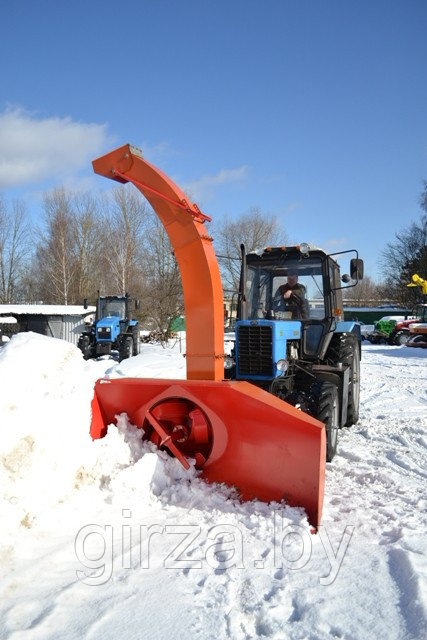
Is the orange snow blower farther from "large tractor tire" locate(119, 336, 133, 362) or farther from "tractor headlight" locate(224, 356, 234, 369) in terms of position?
"large tractor tire" locate(119, 336, 133, 362)

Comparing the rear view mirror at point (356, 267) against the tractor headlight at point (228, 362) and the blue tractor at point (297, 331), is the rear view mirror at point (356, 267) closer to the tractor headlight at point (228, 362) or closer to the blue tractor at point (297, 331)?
the blue tractor at point (297, 331)

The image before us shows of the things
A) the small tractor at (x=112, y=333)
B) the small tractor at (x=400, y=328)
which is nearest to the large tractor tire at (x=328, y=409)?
the small tractor at (x=112, y=333)

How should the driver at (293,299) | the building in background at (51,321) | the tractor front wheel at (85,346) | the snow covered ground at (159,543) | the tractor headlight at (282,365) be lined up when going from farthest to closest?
the building in background at (51,321) < the tractor front wheel at (85,346) < the driver at (293,299) < the tractor headlight at (282,365) < the snow covered ground at (159,543)

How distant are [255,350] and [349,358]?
1.32m

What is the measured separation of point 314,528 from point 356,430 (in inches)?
129

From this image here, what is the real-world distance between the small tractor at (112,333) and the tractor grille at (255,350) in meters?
11.4

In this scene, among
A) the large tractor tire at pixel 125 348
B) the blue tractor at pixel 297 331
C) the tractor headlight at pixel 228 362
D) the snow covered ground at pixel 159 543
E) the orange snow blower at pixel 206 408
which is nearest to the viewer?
the snow covered ground at pixel 159 543

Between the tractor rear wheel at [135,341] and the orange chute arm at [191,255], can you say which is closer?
the orange chute arm at [191,255]

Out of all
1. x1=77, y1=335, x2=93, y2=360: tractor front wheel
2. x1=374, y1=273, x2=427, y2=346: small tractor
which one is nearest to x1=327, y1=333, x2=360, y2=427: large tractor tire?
x1=77, y1=335, x2=93, y2=360: tractor front wheel

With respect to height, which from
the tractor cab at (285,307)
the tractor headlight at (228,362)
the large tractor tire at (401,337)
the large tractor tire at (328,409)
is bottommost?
the large tractor tire at (401,337)

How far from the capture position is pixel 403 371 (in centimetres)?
1275

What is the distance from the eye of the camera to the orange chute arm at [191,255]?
12.2 feet

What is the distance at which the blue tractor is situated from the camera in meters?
5.18

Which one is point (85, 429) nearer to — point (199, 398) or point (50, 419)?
point (50, 419)
